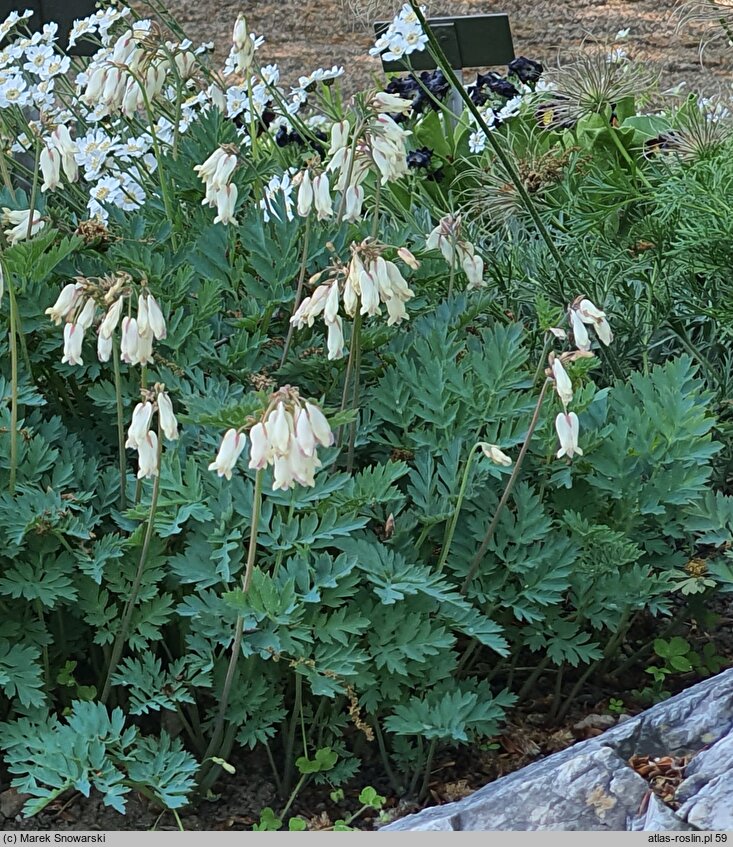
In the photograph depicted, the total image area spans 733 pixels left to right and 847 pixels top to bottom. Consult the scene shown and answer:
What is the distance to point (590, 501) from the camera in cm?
240

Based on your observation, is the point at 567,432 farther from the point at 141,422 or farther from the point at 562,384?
the point at 141,422

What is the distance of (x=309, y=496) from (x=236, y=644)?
328 mm

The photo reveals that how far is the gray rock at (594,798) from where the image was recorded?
194 cm

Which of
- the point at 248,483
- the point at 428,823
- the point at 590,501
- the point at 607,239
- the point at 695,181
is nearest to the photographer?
the point at 428,823

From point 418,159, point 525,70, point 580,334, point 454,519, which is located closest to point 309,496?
point 454,519

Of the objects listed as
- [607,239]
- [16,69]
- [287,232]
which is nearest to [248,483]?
[287,232]

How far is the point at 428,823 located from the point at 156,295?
133cm

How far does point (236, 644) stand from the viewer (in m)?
1.96

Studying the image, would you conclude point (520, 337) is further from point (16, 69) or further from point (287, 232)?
point (16, 69)

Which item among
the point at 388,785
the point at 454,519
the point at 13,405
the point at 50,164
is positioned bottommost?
the point at 388,785

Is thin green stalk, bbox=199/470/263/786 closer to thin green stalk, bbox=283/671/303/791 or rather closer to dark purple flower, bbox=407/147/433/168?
thin green stalk, bbox=283/671/303/791

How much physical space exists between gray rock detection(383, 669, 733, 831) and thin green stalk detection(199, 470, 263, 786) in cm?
40

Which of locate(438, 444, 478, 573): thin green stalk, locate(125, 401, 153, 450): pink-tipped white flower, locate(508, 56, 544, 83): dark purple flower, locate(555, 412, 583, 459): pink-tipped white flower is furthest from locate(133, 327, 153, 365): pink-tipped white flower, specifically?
locate(508, 56, 544, 83): dark purple flower

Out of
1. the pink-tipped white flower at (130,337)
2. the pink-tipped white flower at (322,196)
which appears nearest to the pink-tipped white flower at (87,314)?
the pink-tipped white flower at (130,337)
